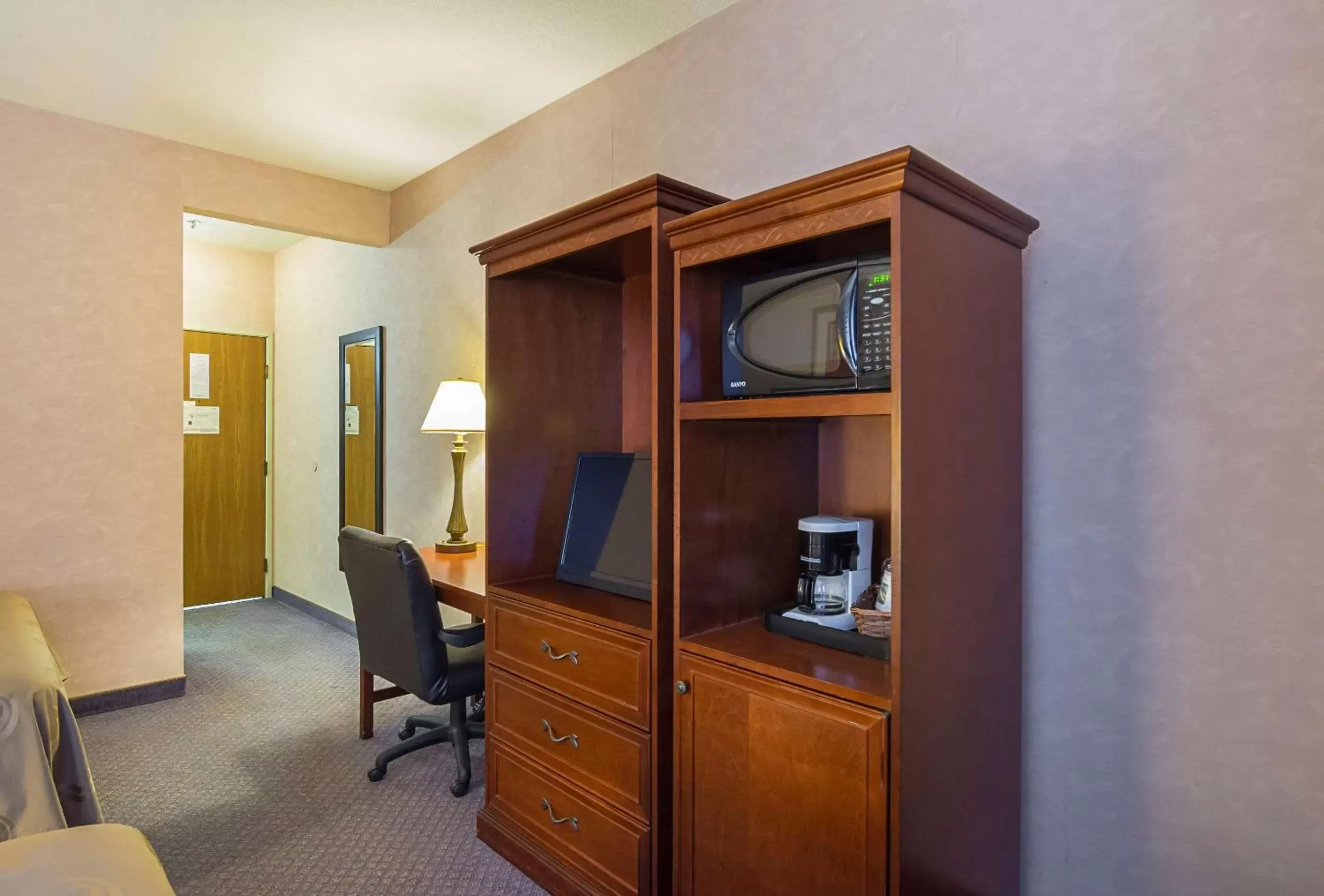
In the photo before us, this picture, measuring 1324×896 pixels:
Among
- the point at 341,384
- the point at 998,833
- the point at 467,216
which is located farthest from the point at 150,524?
the point at 998,833

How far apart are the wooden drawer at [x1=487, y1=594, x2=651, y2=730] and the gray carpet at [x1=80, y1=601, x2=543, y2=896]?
2.02ft

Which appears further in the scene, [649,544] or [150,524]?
[150,524]

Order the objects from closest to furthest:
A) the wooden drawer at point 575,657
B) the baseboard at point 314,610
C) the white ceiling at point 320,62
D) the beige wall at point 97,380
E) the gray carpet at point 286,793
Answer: the wooden drawer at point 575,657
the gray carpet at point 286,793
the white ceiling at point 320,62
the beige wall at point 97,380
the baseboard at point 314,610

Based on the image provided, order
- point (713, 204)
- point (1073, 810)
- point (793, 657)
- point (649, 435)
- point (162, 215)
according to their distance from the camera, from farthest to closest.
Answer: point (162, 215)
point (649, 435)
point (713, 204)
point (1073, 810)
point (793, 657)

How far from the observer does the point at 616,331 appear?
2494 millimetres

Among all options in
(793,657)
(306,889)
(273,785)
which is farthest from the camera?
(273,785)

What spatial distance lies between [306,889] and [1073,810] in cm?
201

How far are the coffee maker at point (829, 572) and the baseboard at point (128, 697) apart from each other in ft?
11.0

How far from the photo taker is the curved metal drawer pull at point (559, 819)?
199 centimetres

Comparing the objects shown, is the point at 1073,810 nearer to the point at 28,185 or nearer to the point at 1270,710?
the point at 1270,710

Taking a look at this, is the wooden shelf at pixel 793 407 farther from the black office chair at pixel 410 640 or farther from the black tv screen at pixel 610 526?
the black office chair at pixel 410 640

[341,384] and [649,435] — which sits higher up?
[341,384]

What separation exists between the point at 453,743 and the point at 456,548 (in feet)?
2.89

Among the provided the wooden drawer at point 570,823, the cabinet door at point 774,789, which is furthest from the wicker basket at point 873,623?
the wooden drawer at point 570,823
